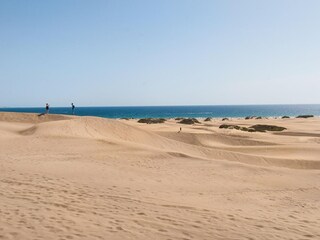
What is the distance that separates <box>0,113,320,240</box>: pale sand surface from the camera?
778 cm

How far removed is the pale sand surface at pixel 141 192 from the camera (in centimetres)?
778

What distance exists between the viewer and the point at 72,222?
7.83m

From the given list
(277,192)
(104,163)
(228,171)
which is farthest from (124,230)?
(228,171)

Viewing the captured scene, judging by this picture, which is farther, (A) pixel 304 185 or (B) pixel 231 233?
(A) pixel 304 185

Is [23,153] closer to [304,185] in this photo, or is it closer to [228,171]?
[228,171]

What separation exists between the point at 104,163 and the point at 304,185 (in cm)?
831

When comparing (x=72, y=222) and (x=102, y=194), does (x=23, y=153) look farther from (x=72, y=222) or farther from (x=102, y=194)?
(x=72, y=222)

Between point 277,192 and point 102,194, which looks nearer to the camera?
point 102,194

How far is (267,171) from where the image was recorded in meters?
17.2

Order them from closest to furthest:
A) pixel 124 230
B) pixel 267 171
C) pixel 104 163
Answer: pixel 124 230 → pixel 104 163 → pixel 267 171

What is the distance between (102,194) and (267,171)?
9.51m

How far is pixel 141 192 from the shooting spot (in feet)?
36.7

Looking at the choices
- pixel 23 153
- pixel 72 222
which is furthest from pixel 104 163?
pixel 72 222

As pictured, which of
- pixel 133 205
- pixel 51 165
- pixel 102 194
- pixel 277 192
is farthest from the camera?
pixel 51 165
